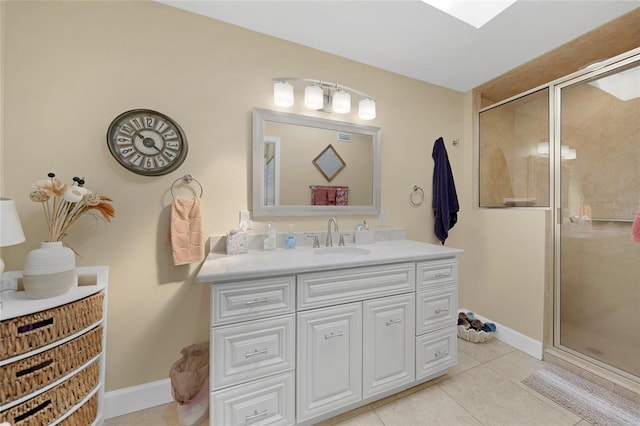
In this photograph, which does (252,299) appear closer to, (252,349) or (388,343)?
(252,349)

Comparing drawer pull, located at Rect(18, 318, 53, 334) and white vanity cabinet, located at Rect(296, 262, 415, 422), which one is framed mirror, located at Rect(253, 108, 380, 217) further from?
drawer pull, located at Rect(18, 318, 53, 334)

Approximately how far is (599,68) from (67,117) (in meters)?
3.36

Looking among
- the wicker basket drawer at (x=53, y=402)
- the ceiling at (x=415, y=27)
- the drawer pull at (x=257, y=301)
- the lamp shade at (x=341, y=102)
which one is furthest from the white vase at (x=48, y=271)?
the lamp shade at (x=341, y=102)

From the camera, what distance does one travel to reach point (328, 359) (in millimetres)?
1275

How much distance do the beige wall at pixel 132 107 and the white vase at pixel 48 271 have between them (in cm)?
28

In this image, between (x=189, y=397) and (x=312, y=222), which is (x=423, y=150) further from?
(x=189, y=397)

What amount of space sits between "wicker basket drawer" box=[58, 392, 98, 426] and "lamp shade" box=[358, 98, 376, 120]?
2.38 meters

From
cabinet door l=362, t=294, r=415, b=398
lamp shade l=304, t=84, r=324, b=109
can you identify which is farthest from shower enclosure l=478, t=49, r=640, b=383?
lamp shade l=304, t=84, r=324, b=109

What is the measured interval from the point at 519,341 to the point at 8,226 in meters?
3.33

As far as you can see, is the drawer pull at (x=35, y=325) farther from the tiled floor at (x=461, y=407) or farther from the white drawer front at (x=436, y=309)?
the white drawer front at (x=436, y=309)

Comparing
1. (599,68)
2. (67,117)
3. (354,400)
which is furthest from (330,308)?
(599,68)

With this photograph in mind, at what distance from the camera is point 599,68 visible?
1.68 meters

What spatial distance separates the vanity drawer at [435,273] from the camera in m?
1.54

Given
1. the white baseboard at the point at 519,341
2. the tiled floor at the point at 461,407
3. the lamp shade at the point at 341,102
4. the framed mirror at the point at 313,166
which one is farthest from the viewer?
the white baseboard at the point at 519,341
